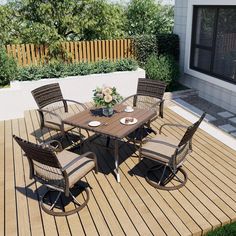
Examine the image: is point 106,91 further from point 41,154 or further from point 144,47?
point 144,47

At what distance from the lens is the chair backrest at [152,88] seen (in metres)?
6.62

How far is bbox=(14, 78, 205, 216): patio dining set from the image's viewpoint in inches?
154

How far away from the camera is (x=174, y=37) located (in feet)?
31.9

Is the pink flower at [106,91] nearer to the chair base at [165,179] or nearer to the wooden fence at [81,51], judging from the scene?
the chair base at [165,179]

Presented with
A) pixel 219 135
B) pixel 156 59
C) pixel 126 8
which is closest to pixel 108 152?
pixel 219 135

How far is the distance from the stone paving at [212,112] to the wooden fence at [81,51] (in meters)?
2.45

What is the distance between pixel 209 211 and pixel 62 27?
740 cm

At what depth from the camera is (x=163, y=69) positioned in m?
8.77

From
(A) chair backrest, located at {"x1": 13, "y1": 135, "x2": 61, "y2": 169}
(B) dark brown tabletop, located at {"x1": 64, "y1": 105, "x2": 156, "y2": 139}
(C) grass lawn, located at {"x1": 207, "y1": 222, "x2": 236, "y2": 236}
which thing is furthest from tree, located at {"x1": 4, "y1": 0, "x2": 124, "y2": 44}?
(C) grass lawn, located at {"x1": 207, "y1": 222, "x2": 236, "y2": 236}

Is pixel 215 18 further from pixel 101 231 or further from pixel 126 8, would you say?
pixel 101 231

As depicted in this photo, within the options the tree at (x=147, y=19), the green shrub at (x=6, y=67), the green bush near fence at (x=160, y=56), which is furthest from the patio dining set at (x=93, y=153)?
the tree at (x=147, y=19)

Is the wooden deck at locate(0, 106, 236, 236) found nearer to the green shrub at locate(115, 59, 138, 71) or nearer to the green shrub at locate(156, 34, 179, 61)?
the green shrub at locate(115, 59, 138, 71)

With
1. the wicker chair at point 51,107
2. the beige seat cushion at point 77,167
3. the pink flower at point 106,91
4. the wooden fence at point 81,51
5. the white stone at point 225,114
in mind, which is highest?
the wooden fence at point 81,51

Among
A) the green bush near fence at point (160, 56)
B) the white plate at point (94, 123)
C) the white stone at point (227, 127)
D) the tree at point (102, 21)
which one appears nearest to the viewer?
the white plate at point (94, 123)
